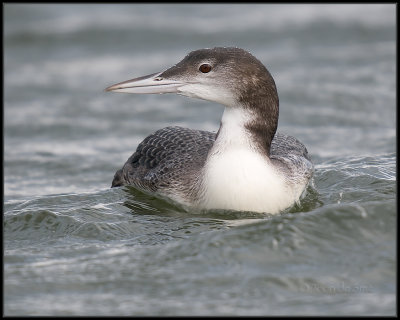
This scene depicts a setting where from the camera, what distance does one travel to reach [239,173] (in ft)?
24.9

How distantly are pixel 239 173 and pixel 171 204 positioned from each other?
1084 mm

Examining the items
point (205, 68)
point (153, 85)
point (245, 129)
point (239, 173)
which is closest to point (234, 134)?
point (245, 129)

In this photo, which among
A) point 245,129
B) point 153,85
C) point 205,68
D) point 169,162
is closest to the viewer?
point 245,129

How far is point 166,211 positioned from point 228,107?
1320mm

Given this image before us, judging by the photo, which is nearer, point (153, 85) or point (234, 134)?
point (234, 134)

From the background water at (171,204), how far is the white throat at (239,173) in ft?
0.62

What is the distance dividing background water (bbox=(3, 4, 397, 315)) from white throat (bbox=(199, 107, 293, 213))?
0.19m

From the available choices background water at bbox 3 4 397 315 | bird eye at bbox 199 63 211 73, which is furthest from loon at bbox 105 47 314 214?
background water at bbox 3 4 397 315

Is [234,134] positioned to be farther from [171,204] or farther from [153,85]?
[171,204]

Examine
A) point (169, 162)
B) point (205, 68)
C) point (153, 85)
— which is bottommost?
point (169, 162)

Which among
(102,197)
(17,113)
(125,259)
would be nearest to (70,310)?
(125,259)

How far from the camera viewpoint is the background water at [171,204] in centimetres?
654

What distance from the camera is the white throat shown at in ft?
24.9

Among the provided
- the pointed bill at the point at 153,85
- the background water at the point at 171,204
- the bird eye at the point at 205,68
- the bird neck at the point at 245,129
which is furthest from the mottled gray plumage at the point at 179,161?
the bird eye at the point at 205,68
